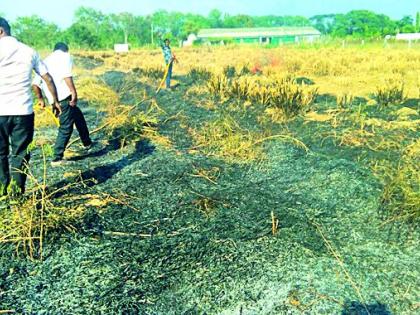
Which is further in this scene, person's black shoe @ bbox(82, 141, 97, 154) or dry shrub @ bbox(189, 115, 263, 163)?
person's black shoe @ bbox(82, 141, 97, 154)

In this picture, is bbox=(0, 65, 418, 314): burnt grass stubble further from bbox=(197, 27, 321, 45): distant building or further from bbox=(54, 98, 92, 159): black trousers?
bbox=(197, 27, 321, 45): distant building

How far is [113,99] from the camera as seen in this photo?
9.56 m

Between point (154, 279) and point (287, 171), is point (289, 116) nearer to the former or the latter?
point (287, 171)

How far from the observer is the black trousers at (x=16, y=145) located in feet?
12.3

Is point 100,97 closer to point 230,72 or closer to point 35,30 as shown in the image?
point 230,72

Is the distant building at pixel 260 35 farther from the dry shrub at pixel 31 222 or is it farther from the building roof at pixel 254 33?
the dry shrub at pixel 31 222

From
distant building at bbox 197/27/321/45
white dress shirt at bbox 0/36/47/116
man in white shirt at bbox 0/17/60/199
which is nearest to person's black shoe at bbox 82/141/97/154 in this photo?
man in white shirt at bbox 0/17/60/199

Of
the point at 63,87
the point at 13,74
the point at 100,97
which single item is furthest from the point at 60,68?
the point at 100,97

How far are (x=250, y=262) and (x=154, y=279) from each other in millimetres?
741

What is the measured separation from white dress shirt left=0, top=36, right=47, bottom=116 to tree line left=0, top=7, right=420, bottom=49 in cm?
2059

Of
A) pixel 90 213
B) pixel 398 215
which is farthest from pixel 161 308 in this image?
pixel 398 215

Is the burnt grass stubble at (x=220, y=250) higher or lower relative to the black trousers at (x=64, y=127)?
lower

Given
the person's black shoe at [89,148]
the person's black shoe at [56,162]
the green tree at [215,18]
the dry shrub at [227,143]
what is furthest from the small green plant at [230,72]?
the green tree at [215,18]

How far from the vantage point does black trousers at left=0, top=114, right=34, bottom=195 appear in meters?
3.74
